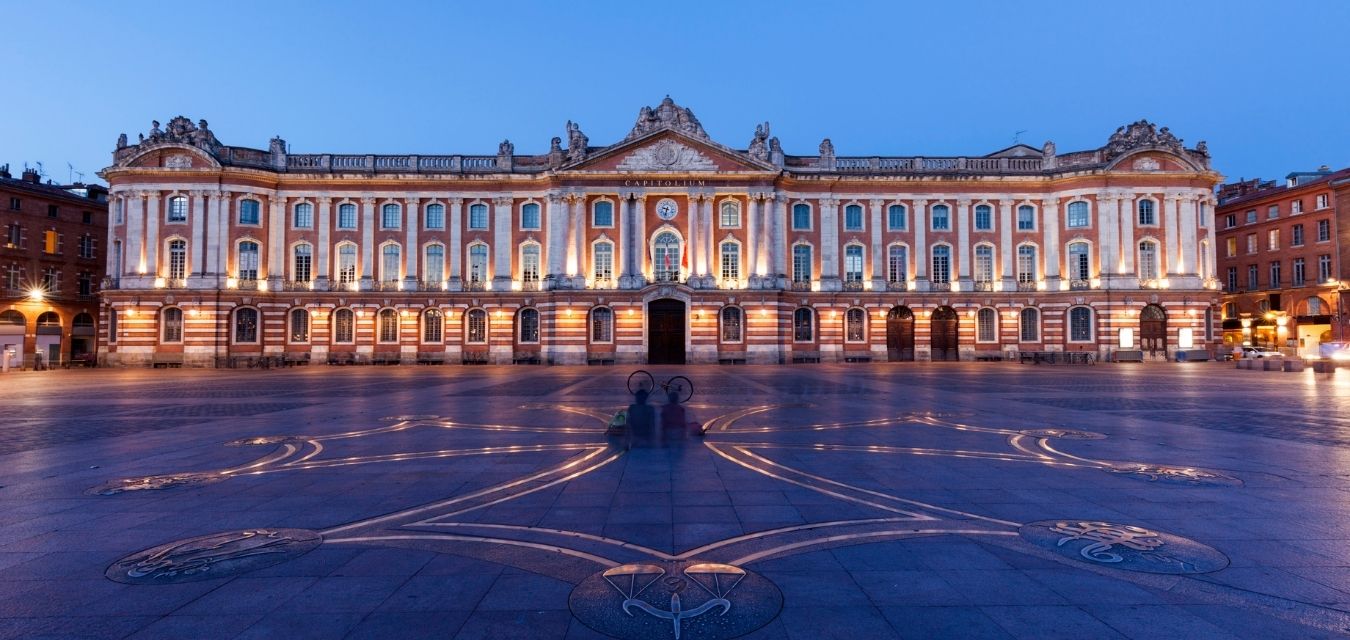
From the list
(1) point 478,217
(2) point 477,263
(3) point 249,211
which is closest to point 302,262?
(3) point 249,211

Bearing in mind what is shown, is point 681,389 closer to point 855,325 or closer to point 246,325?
point 855,325

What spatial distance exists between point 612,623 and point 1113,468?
854cm

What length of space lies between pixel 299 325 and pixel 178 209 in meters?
11.2

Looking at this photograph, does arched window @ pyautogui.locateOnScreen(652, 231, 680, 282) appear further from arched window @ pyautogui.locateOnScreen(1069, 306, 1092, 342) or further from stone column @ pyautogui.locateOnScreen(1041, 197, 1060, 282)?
arched window @ pyautogui.locateOnScreen(1069, 306, 1092, 342)

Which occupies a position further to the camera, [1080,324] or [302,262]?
[302,262]

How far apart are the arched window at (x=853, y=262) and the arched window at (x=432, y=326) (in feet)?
102

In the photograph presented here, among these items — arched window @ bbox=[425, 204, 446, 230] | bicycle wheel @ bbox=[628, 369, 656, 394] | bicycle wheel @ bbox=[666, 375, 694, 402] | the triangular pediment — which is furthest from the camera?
arched window @ bbox=[425, 204, 446, 230]

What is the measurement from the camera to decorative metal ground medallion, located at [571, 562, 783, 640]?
427 cm

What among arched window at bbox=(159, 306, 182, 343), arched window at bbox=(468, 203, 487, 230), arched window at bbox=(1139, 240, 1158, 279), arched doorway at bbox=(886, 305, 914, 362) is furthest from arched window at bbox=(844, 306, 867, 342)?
arched window at bbox=(159, 306, 182, 343)

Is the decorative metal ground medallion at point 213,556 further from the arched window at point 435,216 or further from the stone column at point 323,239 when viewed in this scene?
the stone column at point 323,239

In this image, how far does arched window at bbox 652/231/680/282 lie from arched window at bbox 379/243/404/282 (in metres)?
19.3

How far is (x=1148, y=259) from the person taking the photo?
47.1m

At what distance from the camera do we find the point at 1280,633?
4.19 meters

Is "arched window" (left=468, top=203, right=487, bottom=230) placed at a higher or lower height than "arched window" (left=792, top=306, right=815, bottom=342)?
higher
